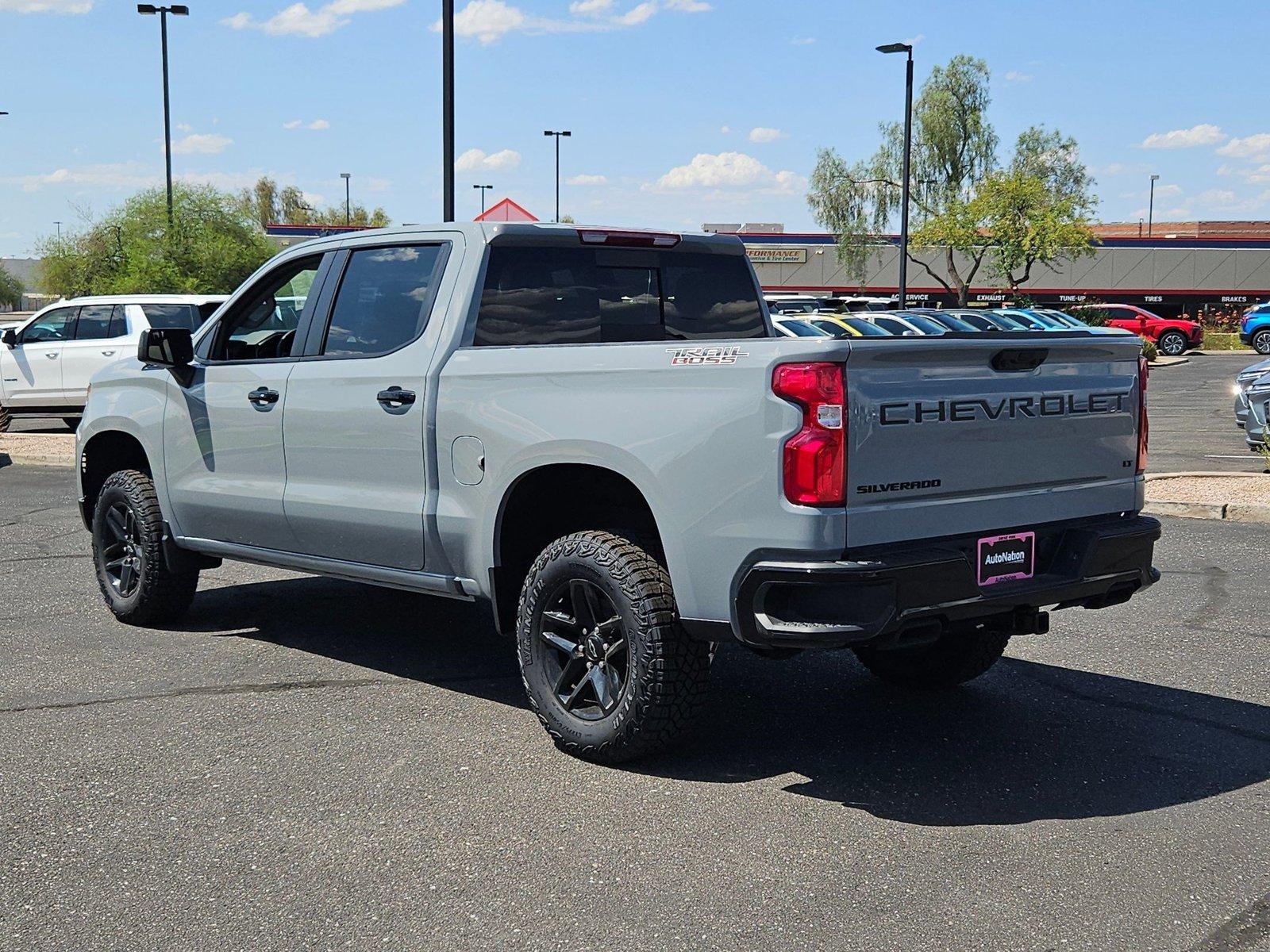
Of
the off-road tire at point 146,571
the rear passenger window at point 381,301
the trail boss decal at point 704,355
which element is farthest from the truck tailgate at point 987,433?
the off-road tire at point 146,571

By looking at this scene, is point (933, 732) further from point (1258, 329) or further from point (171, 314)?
point (1258, 329)

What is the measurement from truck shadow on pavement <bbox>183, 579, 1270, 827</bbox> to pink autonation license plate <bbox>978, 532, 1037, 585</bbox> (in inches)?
29.5

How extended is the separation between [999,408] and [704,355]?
1051 mm

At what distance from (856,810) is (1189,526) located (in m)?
7.09

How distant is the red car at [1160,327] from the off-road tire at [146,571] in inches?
1730

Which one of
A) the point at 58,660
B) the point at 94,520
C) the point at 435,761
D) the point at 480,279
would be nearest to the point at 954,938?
the point at 435,761

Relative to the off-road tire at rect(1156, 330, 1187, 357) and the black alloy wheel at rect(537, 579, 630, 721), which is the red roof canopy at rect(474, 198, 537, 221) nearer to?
the black alloy wheel at rect(537, 579, 630, 721)

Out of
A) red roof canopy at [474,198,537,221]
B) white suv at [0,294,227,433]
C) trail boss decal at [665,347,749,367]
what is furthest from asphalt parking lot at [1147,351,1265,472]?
white suv at [0,294,227,433]

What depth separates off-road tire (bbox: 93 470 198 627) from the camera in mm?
7188

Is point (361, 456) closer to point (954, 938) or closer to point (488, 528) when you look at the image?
point (488, 528)

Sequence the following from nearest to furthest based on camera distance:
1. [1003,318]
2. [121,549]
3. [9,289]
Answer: [121,549]
[1003,318]
[9,289]

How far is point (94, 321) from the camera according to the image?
18.6 meters

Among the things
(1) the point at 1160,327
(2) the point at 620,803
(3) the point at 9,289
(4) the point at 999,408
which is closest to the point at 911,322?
(4) the point at 999,408

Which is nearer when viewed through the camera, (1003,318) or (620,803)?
(620,803)
